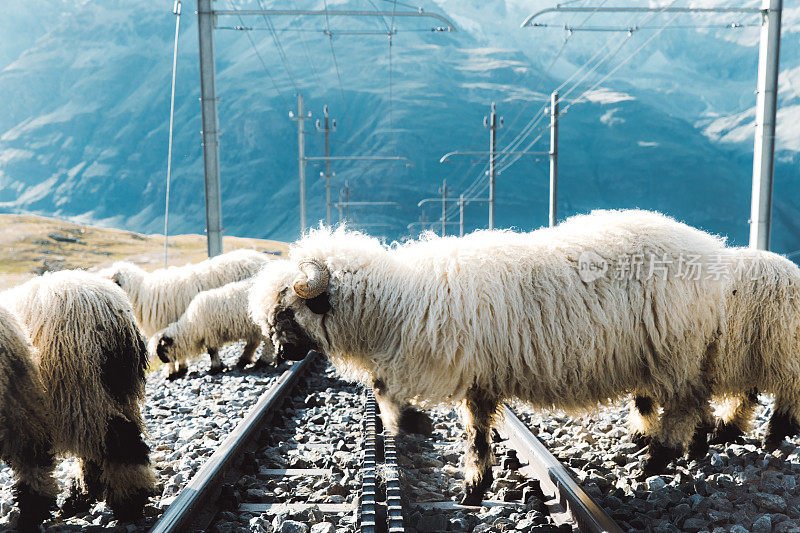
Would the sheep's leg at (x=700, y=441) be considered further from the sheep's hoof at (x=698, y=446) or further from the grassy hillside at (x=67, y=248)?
the grassy hillside at (x=67, y=248)

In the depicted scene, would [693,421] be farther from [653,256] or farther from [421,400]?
[421,400]

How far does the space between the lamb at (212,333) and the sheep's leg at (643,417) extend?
20.9 feet

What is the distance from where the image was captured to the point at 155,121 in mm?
194625

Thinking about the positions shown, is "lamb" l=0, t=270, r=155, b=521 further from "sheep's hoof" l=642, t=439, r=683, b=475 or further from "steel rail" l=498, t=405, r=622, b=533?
"sheep's hoof" l=642, t=439, r=683, b=475

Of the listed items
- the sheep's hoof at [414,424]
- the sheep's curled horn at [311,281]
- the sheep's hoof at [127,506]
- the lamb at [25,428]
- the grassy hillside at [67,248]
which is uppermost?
the sheep's curled horn at [311,281]

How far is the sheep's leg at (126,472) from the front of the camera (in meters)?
4.40

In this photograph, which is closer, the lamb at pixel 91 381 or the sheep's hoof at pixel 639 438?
the lamb at pixel 91 381

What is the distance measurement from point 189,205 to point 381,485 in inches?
6914

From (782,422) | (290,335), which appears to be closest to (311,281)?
(290,335)

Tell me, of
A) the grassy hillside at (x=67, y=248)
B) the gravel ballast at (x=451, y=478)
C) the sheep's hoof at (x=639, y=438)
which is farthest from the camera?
the grassy hillside at (x=67, y=248)

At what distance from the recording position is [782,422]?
5246mm

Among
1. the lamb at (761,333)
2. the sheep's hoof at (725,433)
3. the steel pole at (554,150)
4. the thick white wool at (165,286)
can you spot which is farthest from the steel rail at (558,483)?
the steel pole at (554,150)

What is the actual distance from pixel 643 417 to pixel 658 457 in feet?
1.54

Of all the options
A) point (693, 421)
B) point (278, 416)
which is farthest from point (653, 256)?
point (278, 416)
